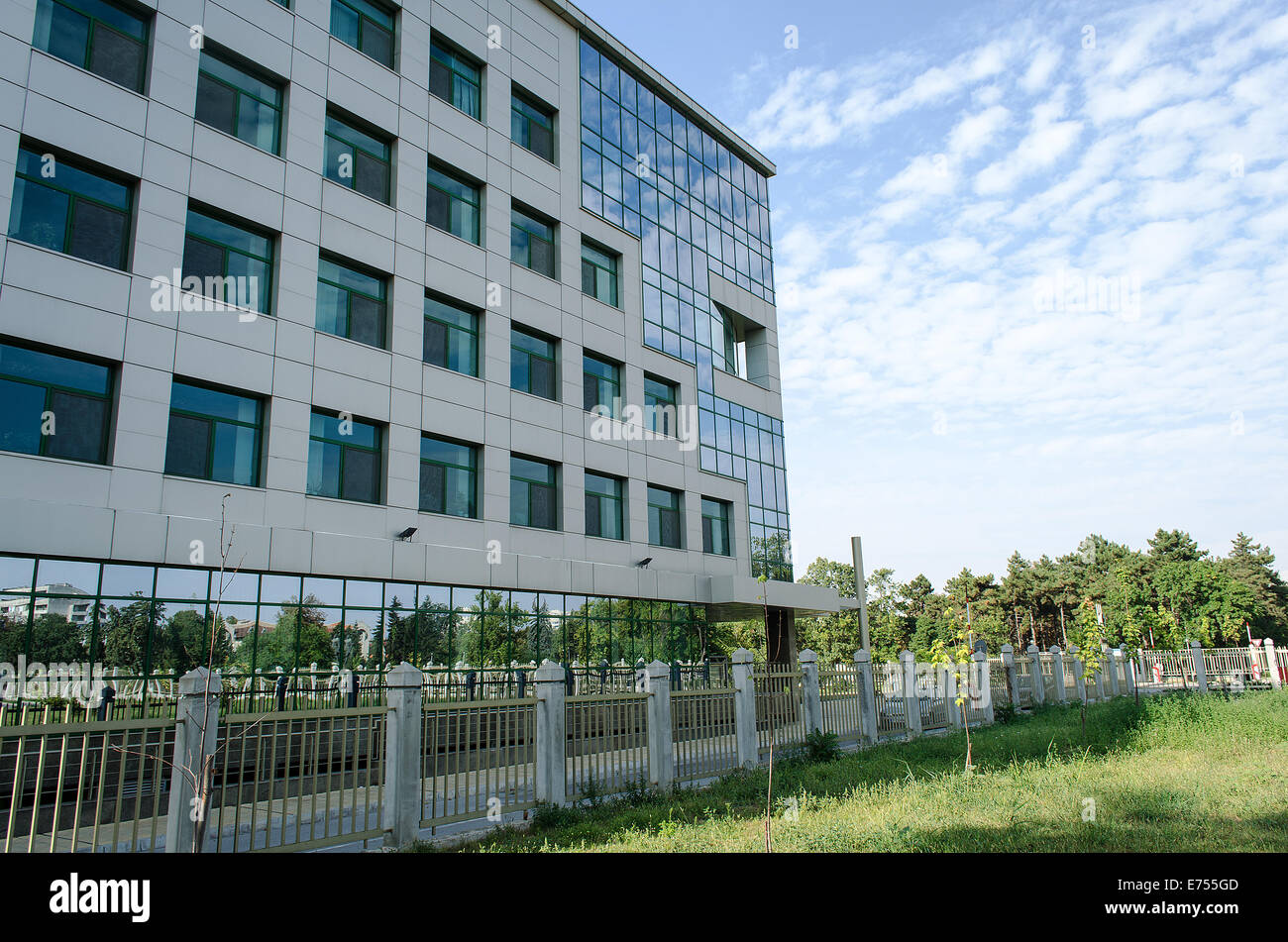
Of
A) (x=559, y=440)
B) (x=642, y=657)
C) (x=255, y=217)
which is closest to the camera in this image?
(x=255, y=217)

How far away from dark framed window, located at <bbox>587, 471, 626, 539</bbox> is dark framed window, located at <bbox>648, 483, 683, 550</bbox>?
4.39 ft

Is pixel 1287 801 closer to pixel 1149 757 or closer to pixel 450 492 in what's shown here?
pixel 1149 757

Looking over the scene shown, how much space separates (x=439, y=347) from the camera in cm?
1964

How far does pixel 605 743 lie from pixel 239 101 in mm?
14736

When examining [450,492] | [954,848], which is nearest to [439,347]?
[450,492]

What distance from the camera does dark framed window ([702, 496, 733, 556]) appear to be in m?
26.5

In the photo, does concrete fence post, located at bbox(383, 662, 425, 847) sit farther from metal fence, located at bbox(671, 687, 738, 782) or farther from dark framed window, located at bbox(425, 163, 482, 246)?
dark framed window, located at bbox(425, 163, 482, 246)

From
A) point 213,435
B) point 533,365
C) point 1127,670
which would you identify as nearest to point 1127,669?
point 1127,670

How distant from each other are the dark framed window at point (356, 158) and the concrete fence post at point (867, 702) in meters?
15.4

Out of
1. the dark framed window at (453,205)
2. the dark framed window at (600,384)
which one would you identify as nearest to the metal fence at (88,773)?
the dark framed window at (453,205)
